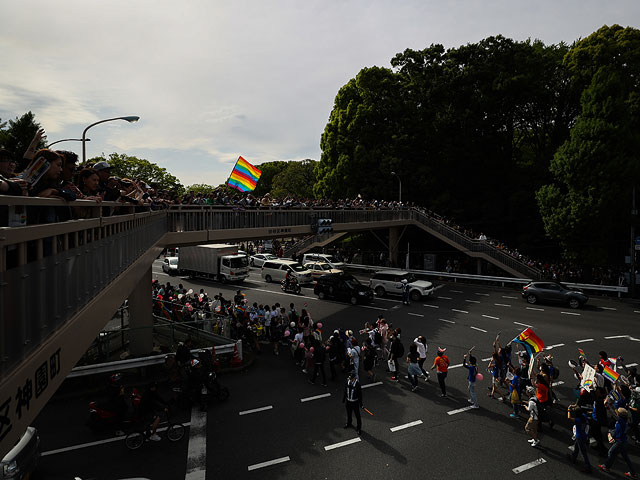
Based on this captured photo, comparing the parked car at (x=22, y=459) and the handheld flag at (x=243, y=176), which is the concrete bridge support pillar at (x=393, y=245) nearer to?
the handheld flag at (x=243, y=176)

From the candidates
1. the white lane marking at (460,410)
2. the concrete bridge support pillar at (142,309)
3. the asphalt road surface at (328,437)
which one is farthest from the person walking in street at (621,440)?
Answer: the concrete bridge support pillar at (142,309)

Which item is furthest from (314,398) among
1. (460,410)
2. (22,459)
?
(22,459)

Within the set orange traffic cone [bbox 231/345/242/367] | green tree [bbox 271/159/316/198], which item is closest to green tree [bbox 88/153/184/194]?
green tree [bbox 271/159/316/198]

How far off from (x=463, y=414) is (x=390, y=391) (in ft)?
7.38

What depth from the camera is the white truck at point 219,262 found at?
30.0 m

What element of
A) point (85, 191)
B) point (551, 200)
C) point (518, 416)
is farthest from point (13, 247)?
point (551, 200)

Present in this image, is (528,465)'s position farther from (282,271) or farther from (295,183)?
(295,183)

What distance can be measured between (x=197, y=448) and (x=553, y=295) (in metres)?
21.2

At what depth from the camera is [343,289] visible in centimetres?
2356

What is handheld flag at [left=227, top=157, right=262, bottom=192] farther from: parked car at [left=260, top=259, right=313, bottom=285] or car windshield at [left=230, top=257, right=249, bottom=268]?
car windshield at [left=230, top=257, right=249, bottom=268]

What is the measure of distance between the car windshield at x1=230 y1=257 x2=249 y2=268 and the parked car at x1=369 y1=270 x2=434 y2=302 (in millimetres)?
10781

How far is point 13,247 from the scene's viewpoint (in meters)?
3.27

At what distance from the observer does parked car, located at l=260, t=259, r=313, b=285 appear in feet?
94.9

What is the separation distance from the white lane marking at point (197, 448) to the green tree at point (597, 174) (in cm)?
2538
